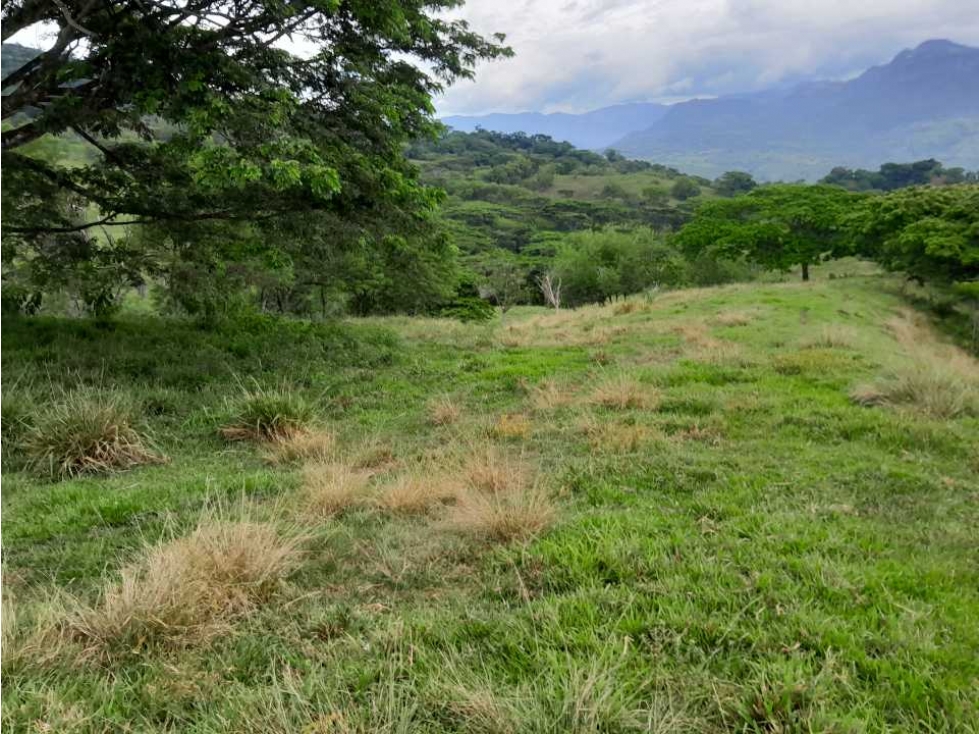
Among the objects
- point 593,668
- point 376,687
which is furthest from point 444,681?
point 593,668

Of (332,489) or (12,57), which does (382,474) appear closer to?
(332,489)

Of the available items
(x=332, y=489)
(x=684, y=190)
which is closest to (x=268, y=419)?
(x=332, y=489)

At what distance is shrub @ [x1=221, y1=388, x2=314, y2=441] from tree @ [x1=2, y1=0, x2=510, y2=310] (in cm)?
284

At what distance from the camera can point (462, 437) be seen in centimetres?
705

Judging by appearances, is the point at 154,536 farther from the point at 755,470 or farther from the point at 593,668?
the point at 755,470

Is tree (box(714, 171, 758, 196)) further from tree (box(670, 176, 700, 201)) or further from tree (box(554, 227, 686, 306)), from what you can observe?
tree (box(554, 227, 686, 306))

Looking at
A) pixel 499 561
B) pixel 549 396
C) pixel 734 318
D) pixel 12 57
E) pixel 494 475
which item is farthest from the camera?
pixel 12 57

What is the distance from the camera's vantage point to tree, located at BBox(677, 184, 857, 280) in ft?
130

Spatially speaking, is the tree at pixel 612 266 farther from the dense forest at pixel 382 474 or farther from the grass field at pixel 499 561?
the grass field at pixel 499 561

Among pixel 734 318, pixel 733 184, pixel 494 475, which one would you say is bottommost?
pixel 494 475

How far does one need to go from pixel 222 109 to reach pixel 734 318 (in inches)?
561

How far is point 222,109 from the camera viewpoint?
27.6 ft

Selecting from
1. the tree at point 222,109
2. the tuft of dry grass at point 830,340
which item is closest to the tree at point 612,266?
the tuft of dry grass at point 830,340

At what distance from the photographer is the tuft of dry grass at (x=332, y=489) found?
4820 mm
